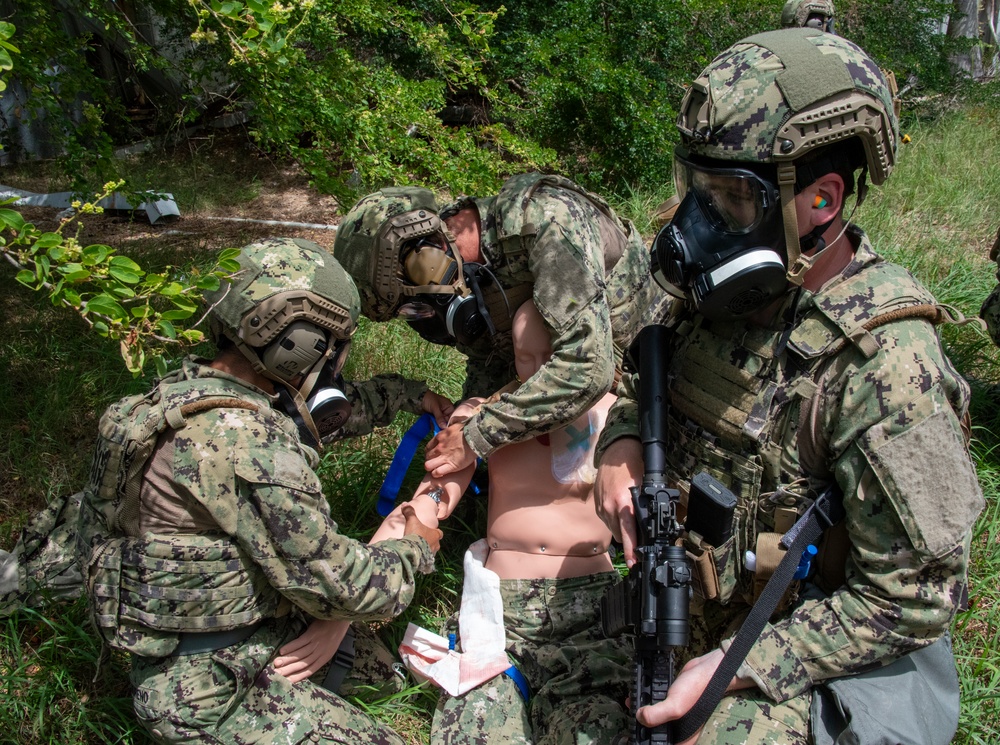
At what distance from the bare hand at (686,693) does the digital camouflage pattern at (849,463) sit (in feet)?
0.27

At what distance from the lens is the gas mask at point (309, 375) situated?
271 cm

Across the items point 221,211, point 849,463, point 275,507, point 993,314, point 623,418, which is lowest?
point 221,211

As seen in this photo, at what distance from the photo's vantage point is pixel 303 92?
179 inches

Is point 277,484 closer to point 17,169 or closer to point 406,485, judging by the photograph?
point 406,485

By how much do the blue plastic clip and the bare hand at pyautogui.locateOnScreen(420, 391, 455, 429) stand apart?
75.0 inches

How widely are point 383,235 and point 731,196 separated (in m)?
1.65

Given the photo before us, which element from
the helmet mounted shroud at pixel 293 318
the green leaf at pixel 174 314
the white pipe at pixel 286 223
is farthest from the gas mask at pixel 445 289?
the white pipe at pixel 286 223

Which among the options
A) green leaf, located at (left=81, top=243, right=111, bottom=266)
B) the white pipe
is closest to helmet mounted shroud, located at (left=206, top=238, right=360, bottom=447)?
green leaf, located at (left=81, top=243, right=111, bottom=266)

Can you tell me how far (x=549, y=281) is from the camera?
3314mm

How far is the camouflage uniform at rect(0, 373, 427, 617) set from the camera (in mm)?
3422

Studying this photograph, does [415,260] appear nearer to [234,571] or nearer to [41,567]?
[234,571]

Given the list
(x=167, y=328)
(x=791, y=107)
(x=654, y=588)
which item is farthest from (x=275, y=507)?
(x=791, y=107)

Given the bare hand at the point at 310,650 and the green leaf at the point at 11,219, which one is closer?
the green leaf at the point at 11,219

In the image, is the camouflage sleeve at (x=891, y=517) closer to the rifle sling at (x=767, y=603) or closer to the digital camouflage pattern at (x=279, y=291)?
the rifle sling at (x=767, y=603)
